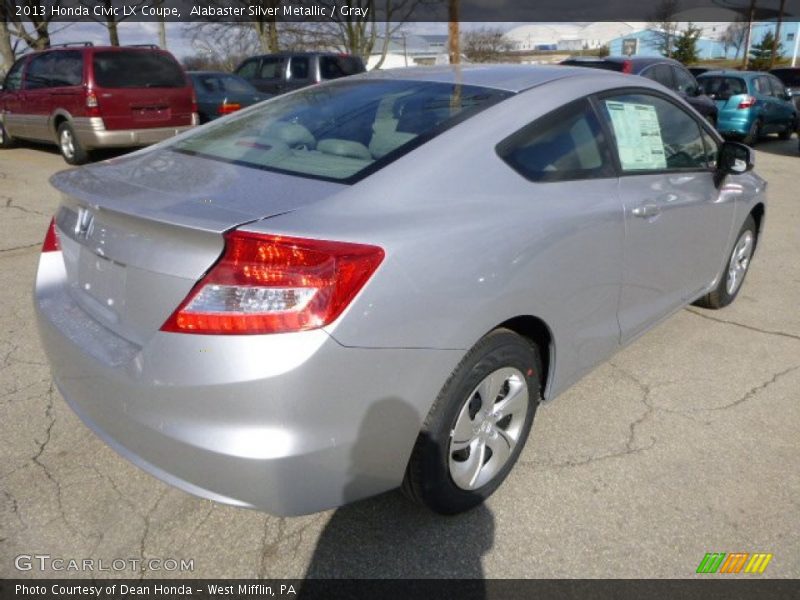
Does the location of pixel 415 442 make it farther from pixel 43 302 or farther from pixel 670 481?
pixel 43 302

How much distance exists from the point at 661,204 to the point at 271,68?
11.7 m

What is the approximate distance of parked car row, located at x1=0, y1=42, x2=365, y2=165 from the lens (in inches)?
363

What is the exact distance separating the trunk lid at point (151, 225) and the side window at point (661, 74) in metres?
10.2

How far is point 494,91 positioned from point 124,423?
1.79 metres

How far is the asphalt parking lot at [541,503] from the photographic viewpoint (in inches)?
86.7

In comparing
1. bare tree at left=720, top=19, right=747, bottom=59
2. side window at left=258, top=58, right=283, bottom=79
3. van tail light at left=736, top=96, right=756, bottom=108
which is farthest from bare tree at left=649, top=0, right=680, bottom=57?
side window at left=258, top=58, right=283, bottom=79

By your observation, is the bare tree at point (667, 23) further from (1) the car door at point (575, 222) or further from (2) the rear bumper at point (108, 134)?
(1) the car door at point (575, 222)

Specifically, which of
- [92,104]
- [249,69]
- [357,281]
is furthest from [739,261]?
[249,69]

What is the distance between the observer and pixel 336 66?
41.9 ft

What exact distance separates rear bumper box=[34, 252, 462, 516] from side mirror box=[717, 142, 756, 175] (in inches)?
90.2

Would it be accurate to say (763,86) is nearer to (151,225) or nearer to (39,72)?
(39,72)

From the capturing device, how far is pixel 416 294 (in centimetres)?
187

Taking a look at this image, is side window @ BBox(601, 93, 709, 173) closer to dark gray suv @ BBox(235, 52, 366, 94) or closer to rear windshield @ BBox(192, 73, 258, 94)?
rear windshield @ BBox(192, 73, 258, 94)

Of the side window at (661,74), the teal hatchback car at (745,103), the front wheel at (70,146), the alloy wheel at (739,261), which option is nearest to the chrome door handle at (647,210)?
the alloy wheel at (739,261)
